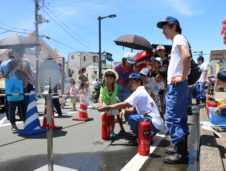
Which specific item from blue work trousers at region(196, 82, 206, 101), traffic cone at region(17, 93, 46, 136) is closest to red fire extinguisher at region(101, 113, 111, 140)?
traffic cone at region(17, 93, 46, 136)

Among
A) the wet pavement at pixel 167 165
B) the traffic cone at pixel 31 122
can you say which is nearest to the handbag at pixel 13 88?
the traffic cone at pixel 31 122

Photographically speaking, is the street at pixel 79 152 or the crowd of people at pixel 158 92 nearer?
the crowd of people at pixel 158 92

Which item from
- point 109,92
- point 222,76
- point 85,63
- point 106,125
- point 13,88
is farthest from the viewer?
point 85,63

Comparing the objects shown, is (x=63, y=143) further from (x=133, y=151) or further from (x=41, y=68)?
(x=41, y=68)

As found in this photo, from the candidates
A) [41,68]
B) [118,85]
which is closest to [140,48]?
[118,85]

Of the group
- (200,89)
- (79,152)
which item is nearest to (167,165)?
(79,152)

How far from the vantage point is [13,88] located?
455 cm

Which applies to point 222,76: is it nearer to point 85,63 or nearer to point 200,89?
point 200,89

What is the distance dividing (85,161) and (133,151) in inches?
33.0

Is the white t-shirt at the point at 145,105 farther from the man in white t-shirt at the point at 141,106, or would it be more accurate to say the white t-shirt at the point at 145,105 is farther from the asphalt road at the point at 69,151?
the asphalt road at the point at 69,151

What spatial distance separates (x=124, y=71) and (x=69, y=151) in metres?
2.08

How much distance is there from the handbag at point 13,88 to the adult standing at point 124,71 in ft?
6.83

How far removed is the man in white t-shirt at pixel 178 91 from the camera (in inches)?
109

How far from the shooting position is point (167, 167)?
2820mm
